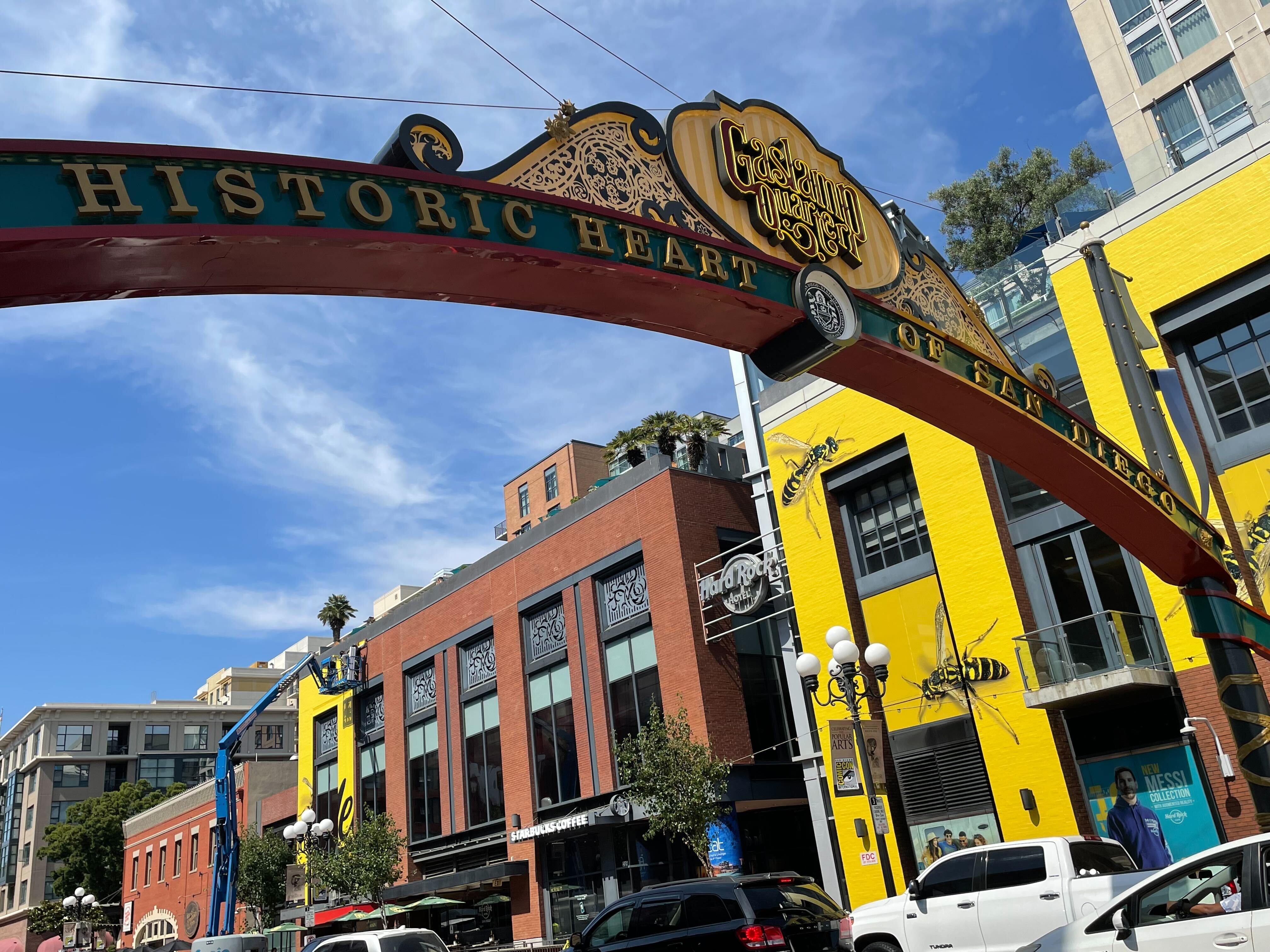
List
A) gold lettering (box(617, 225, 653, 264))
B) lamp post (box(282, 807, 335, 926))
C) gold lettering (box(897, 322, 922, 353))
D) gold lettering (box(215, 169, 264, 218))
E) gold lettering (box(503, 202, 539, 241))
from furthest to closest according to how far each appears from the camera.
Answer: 1. lamp post (box(282, 807, 335, 926))
2. gold lettering (box(897, 322, 922, 353))
3. gold lettering (box(617, 225, 653, 264))
4. gold lettering (box(503, 202, 539, 241))
5. gold lettering (box(215, 169, 264, 218))

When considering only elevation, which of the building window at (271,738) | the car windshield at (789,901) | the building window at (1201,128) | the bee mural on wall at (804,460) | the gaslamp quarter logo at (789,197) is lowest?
the car windshield at (789,901)

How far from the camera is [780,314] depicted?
9.27 metres

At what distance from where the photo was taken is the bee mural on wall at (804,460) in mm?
25516

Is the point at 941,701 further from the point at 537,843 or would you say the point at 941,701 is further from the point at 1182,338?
the point at 537,843

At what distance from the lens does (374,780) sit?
4056cm

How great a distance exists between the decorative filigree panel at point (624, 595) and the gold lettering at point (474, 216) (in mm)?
22442

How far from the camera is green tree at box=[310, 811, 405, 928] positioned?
3319 cm

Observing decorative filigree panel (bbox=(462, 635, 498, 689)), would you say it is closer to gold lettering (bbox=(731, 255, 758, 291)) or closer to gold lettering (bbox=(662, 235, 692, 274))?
gold lettering (bbox=(731, 255, 758, 291))

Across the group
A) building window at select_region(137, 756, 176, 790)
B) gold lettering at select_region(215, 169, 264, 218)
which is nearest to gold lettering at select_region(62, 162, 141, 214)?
gold lettering at select_region(215, 169, 264, 218)

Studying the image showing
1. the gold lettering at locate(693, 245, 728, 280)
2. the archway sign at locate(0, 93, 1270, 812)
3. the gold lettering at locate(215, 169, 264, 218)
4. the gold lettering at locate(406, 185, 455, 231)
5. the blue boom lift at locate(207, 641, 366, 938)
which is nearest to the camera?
the archway sign at locate(0, 93, 1270, 812)

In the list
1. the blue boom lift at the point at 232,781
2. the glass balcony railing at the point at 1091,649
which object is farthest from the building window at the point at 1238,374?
the blue boom lift at the point at 232,781

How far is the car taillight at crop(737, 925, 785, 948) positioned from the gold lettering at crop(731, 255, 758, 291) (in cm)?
725

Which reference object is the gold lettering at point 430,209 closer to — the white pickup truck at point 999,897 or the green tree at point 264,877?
the white pickup truck at point 999,897

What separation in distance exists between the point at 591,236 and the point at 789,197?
301 centimetres
